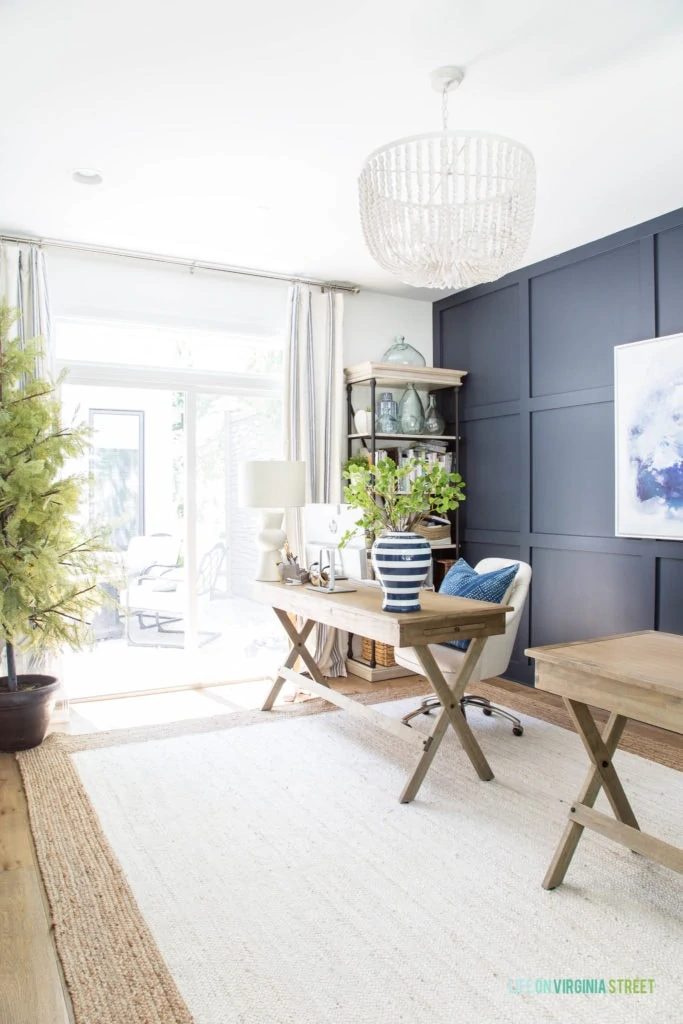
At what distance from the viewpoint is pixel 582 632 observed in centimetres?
421

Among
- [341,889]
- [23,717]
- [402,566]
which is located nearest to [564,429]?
[402,566]

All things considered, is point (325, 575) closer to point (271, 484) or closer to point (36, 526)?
point (271, 484)

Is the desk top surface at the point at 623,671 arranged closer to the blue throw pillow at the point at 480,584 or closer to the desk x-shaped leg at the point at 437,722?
the desk x-shaped leg at the point at 437,722

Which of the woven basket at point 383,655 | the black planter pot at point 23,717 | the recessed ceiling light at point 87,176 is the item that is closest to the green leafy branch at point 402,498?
the woven basket at point 383,655

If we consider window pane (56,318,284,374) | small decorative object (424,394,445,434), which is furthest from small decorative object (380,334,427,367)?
window pane (56,318,284,374)

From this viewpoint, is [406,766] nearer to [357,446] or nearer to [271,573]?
[271,573]

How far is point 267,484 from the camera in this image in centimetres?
368

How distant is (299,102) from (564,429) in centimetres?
249

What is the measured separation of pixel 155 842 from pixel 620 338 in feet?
→ 11.2

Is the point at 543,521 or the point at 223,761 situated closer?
the point at 223,761

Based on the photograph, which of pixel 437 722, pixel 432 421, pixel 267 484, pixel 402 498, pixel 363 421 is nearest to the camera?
pixel 437 722

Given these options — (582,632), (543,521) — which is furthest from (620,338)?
(582,632)

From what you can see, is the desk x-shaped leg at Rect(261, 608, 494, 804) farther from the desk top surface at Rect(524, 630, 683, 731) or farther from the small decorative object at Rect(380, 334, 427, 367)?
the small decorative object at Rect(380, 334, 427, 367)

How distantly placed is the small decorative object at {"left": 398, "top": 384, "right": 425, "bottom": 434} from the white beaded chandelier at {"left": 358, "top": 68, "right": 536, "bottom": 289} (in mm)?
2458
